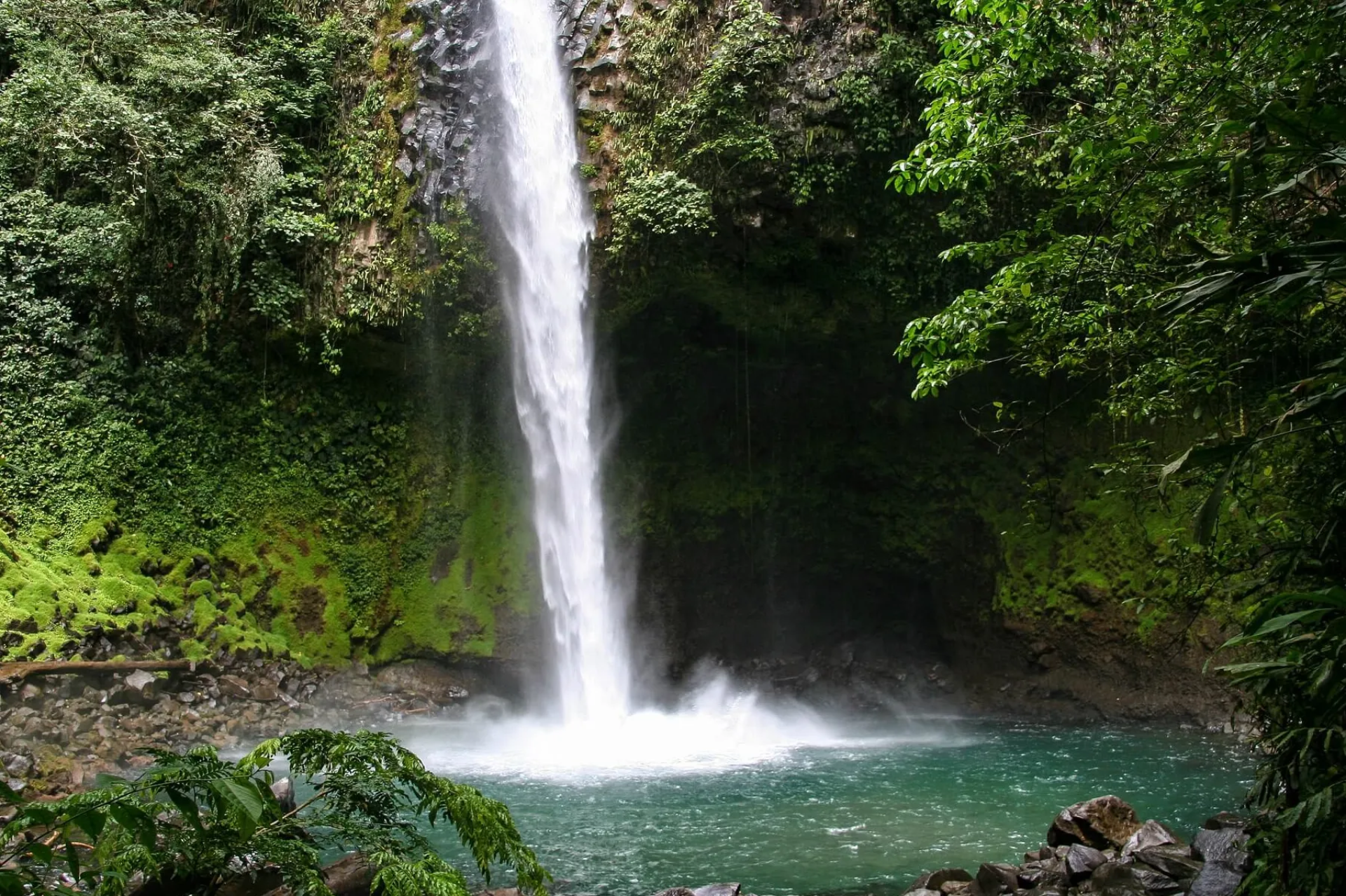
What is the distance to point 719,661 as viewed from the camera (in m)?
15.1

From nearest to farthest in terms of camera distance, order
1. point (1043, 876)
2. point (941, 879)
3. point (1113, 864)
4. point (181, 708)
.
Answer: point (1113, 864)
point (1043, 876)
point (941, 879)
point (181, 708)

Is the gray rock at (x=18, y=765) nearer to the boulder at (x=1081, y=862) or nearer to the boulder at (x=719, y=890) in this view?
the boulder at (x=719, y=890)

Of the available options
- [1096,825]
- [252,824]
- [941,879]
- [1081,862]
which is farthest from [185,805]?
[1096,825]

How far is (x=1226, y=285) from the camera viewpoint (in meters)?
2.41

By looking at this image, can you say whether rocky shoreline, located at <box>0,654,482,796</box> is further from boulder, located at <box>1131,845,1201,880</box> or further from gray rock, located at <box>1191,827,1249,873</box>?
gray rock, located at <box>1191,827,1249,873</box>

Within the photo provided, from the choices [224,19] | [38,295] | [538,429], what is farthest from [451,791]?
[224,19]

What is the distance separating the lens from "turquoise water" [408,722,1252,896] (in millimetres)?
6605

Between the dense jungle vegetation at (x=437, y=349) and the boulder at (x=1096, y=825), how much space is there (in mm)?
4464

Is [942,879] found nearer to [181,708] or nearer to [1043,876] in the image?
[1043,876]

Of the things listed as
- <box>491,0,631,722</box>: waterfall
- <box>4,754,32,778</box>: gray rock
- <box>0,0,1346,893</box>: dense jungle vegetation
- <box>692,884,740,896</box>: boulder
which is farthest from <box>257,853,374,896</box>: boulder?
<box>491,0,631,722</box>: waterfall

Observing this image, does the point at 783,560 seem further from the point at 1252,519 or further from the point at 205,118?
the point at 1252,519

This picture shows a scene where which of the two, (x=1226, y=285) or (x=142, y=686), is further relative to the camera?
(x=142, y=686)

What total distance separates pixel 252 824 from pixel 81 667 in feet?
29.4

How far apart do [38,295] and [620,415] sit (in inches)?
313
